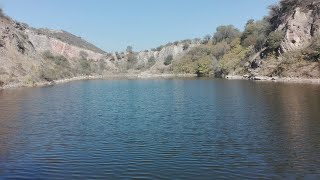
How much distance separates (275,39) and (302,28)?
8.33 metres

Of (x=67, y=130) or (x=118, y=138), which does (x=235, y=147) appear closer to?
(x=118, y=138)

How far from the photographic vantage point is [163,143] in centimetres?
2969

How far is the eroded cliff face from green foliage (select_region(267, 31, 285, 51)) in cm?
201

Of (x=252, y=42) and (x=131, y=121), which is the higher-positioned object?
(x=252, y=42)

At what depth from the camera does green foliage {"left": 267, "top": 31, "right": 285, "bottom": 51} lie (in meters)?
125

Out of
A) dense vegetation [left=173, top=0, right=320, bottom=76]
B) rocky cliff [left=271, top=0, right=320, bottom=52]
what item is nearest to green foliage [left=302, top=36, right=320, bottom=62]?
dense vegetation [left=173, top=0, right=320, bottom=76]

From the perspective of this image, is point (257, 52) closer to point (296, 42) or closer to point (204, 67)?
point (296, 42)

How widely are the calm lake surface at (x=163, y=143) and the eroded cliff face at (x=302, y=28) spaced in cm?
7458

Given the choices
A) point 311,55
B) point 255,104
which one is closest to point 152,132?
point 255,104

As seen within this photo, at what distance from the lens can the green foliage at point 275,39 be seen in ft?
412

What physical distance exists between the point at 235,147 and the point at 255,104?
84.1 feet

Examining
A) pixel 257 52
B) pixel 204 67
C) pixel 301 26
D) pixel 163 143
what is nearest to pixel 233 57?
pixel 204 67

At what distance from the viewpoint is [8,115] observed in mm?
44844

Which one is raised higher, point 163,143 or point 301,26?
point 301,26
